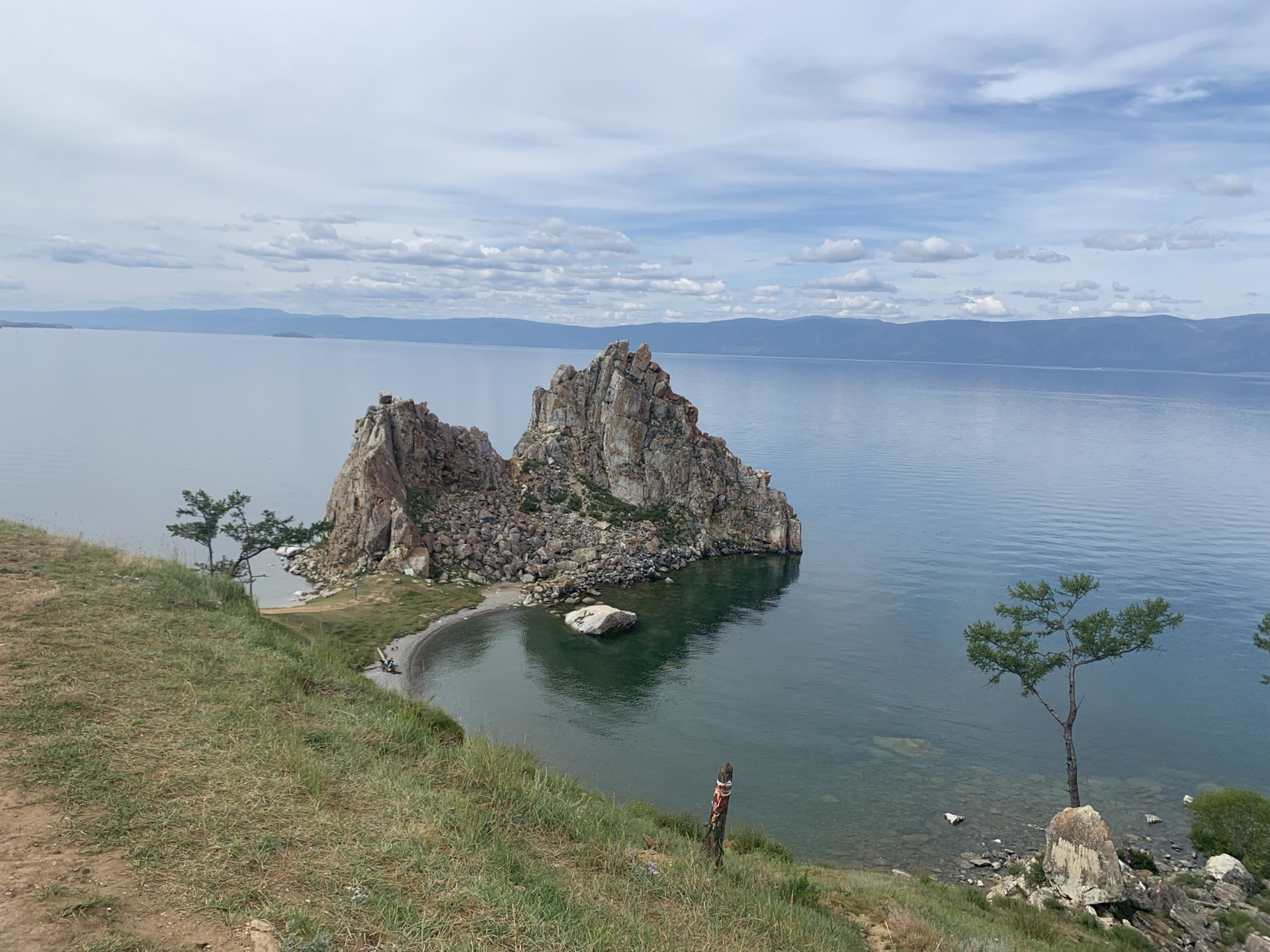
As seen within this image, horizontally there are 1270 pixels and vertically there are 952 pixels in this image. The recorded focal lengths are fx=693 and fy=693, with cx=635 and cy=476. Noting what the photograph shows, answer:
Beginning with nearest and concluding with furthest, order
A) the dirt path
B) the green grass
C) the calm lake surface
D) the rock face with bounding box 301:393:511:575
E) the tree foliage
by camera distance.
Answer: the dirt path < the tree foliage < the calm lake surface < the green grass < the rock face with bounding box 301:393:511:575

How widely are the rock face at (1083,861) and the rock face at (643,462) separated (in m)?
54.5

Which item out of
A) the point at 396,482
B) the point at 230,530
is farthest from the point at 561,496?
the point at 230,530

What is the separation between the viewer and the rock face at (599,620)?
5622cm

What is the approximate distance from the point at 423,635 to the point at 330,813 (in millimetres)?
43530

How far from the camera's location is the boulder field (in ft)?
214

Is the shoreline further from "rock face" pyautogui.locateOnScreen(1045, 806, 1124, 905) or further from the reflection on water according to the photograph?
"rock face" pyautogui.locateOnScreen(1045, 806, 1124, 905)

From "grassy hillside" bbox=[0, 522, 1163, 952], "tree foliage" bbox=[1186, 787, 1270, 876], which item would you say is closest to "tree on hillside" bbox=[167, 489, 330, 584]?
"grassy hillside" bbox=[0, 522, 1163, 952]

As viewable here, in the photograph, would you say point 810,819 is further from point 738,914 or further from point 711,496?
point 711,496

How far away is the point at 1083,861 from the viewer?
25.6 meters

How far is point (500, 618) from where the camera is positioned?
58219mm

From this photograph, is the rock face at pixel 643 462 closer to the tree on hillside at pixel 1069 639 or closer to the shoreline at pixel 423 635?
the shoreline at pixel 423 635

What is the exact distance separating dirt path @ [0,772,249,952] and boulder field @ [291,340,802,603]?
175 feet

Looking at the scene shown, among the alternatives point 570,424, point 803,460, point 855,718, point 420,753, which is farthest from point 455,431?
point 803,460

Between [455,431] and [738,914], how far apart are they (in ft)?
228
